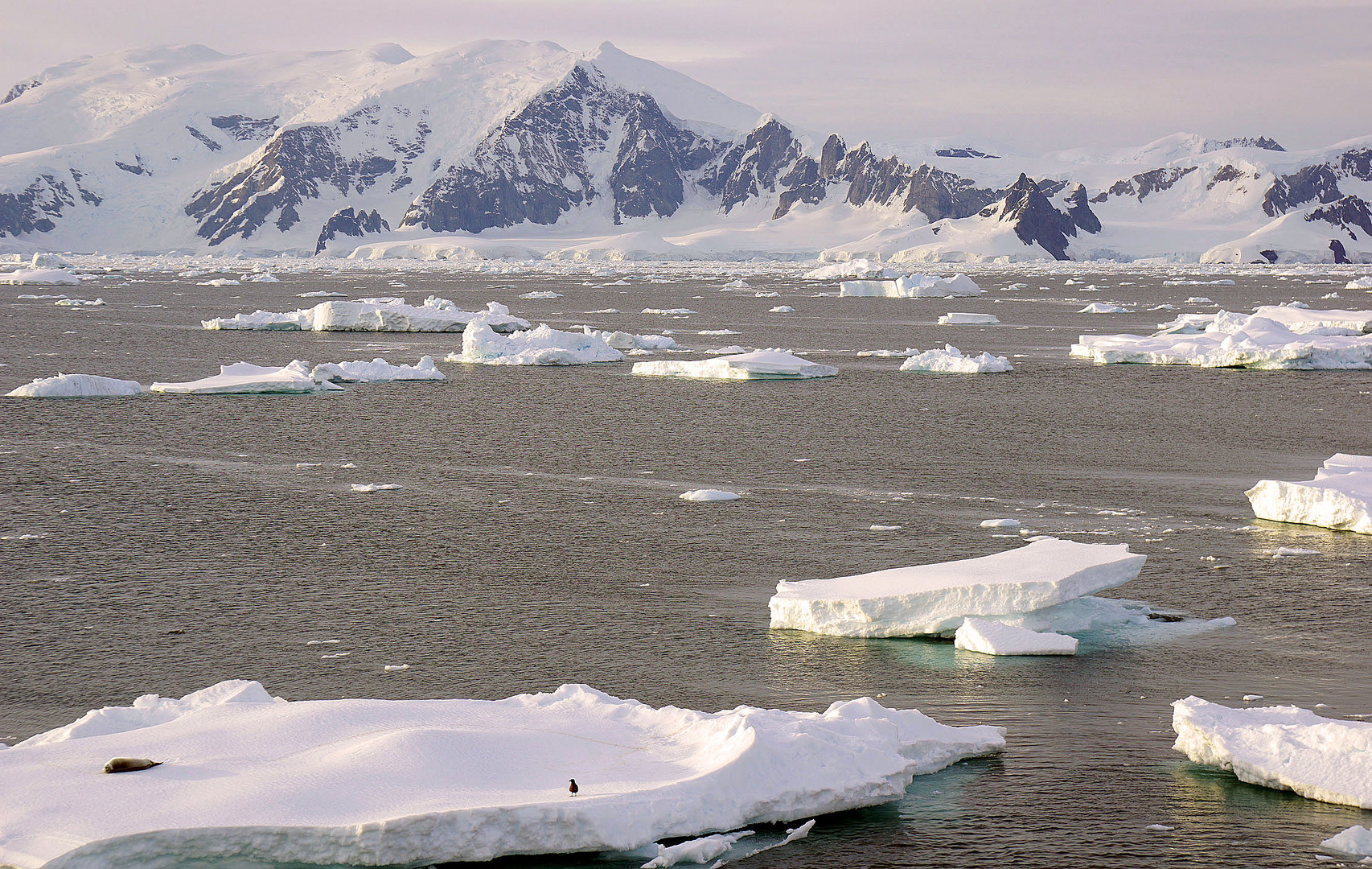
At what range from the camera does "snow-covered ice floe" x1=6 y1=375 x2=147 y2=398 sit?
2091cm

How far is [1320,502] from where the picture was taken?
11.9 meters

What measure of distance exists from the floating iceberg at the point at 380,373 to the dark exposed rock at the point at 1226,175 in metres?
165

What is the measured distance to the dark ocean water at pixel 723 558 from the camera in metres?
6.58

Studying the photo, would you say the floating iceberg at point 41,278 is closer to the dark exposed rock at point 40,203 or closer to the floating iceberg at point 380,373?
the floating iceberg at point 380,373

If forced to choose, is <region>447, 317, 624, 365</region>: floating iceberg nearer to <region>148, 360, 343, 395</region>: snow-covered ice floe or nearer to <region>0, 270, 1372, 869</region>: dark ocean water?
<region>0, 270, 1372, 869</region>: dark ocean water

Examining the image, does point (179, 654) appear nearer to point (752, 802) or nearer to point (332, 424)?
point (752, 802)

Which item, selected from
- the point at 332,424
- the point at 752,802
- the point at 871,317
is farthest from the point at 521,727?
the point at 871,317

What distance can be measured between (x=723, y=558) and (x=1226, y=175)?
178 metres

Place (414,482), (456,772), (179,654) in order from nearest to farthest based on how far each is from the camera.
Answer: (456,772) < (179,654) < (414,482)

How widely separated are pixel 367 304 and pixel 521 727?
34235 mm

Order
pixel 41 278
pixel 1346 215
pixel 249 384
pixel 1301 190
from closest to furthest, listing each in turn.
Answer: pixel 249 384
pixel 41 278
pixel 1346 215
pixel 1301 190

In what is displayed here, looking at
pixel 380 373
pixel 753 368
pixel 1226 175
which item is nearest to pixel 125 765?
pixel 753 368

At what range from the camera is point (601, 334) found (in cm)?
2969

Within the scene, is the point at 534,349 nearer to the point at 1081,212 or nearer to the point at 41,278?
the point at 41,278
